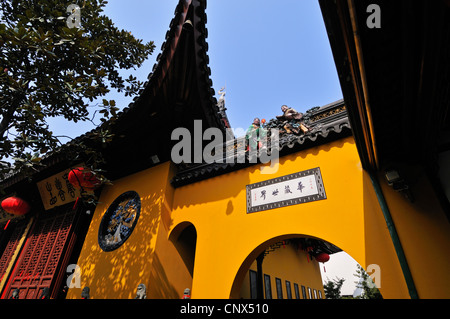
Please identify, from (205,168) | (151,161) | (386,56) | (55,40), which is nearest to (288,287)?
(205,168)

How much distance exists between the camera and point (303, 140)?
13.1 feet

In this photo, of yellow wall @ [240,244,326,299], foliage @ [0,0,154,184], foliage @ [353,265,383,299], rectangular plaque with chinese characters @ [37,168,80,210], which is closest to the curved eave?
foliage @ [0,0,154,184]

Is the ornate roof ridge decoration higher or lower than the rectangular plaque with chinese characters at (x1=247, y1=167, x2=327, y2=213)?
higher

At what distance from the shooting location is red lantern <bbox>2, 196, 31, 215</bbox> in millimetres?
6168

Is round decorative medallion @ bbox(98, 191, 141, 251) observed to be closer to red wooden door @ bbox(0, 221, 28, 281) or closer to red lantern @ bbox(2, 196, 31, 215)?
red lantern @ bbox(2, 196, 31, 215)

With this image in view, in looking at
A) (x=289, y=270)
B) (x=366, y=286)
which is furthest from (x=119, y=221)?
(x=366, y=286)

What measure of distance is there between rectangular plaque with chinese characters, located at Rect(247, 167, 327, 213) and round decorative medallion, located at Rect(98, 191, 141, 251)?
8.57ft

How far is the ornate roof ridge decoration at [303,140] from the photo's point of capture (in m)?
3.79

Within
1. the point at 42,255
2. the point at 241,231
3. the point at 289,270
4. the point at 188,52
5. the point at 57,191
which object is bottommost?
the point at 241,231

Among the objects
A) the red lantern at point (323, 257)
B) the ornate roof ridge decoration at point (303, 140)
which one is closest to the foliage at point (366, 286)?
the red lantern at point (323, 257)

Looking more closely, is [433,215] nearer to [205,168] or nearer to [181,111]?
[205,168]

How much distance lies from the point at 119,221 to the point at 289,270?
20.1ft

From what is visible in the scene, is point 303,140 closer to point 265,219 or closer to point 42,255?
point 265,219
